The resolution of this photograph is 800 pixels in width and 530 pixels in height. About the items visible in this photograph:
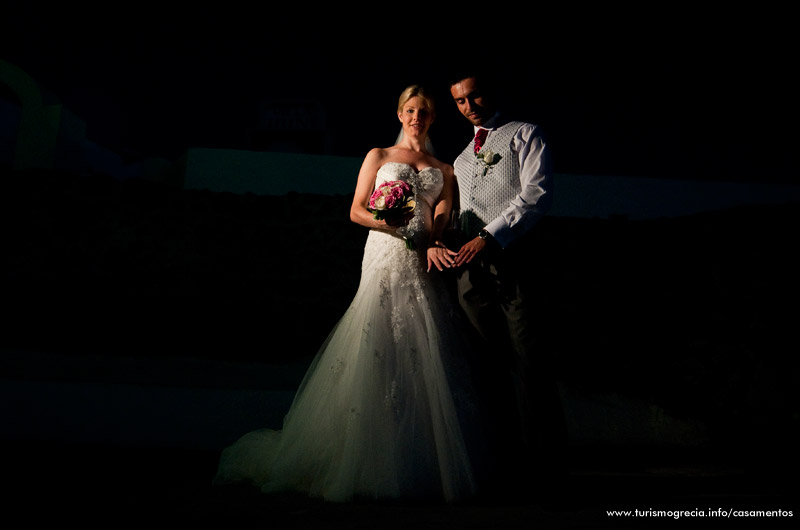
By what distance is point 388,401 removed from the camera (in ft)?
7.06

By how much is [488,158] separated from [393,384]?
3.41 feet

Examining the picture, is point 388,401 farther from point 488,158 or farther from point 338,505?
point 488,158

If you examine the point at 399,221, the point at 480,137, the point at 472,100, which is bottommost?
the point at 399,221

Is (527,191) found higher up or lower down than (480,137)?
lower down

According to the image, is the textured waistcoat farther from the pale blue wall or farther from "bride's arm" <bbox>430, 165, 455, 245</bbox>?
the pale blue wall

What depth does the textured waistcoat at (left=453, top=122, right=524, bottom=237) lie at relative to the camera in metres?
2.37

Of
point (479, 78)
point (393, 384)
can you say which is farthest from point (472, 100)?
point (393, 384)

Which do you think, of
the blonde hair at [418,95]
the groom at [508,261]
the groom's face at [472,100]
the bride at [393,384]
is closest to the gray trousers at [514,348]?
the groom at [508,261]

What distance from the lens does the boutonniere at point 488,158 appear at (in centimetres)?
240

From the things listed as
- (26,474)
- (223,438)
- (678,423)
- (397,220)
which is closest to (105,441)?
(223,438)

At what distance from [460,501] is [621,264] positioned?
526 centimetres

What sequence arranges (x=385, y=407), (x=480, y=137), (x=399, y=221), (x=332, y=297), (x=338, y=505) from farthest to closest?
(x=332, y=297)
(x=480, y=137)
(x=399, y=221)
(x=385, y=407)
(x=338, y=505)

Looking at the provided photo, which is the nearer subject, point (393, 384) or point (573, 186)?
point (393, 384)

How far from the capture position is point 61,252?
21.5 ft
